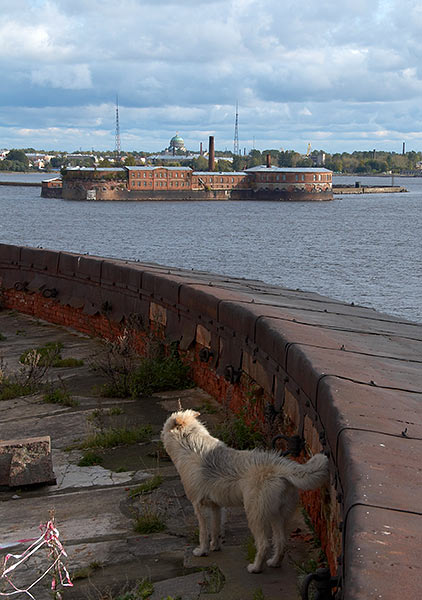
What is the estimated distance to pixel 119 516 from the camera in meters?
5.20

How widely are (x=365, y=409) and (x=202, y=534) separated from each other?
114cm

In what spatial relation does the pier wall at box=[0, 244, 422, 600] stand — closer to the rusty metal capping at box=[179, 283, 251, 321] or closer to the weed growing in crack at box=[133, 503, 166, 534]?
the rusty metal capping at box=[179, 283, 251, 321]

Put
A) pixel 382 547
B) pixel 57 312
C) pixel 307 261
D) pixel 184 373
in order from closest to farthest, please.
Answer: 1. pixel 382 547
2. pixel 184 373
3. pixel 57 312
4. pixel 307 261

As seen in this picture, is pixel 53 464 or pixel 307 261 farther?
pixel 307 261

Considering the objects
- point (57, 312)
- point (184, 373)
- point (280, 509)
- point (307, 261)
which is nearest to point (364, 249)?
point (307, 261)

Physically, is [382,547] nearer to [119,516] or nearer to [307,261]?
[119,516]

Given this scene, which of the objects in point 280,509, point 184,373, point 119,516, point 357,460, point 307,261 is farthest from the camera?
point 307,261

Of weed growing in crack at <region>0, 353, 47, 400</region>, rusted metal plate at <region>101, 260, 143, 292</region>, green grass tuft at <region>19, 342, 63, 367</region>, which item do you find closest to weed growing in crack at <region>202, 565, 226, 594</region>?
weed growing in crack at <region>0, 353, 47, 400</region>

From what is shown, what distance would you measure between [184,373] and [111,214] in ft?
290

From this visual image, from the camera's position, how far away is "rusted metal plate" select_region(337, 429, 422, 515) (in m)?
3.13

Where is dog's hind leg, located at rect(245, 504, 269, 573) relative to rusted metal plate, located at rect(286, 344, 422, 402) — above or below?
below

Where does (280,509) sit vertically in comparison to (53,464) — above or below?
above

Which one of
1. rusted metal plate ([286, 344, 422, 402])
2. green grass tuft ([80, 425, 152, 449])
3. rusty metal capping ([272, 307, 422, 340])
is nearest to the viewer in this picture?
rusted metal plate ([286, 344, 422, 402])

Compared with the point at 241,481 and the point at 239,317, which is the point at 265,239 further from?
the point at 241,481
